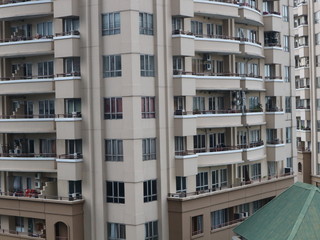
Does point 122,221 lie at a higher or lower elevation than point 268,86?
lower

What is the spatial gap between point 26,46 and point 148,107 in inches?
389

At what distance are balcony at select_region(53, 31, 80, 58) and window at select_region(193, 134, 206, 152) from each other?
10.5m

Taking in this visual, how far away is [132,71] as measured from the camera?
3291 cm

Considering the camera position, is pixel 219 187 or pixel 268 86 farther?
pixel 268 86

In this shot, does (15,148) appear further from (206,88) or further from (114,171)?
(206,88)

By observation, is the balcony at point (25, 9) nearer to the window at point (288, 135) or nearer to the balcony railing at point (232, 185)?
the balcony railing at point (232, 185)

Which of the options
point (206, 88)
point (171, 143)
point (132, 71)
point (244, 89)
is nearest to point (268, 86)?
point (244, 89)

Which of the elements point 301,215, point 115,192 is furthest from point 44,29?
point 301,215

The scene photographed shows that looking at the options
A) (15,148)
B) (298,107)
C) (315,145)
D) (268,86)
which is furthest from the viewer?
(298,107)

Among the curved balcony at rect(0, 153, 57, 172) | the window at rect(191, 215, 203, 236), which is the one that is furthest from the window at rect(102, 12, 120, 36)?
the window at rect(191, 215, 203, 236)

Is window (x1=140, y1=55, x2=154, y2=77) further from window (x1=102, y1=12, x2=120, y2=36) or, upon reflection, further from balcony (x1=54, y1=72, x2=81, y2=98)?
balcony (x1=54, y1=72, x2=81, y2=98)

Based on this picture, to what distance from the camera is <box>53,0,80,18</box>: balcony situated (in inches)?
1336

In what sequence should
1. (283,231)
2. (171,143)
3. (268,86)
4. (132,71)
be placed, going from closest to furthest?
(283,231) → (132,71) → (171,143) → (268,86)

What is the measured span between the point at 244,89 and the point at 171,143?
28.0ft
